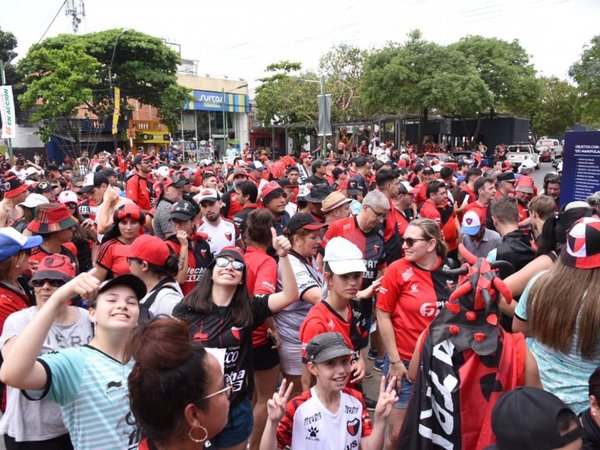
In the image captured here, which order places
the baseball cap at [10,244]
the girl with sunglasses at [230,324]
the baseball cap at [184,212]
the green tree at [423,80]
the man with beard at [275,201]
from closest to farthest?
the girl with sunglasses at [230,324]
the baseball cap at [10,244]
the baseball cap at [184,212]
the man with beard at [275,201]
the green tree at [423,80]

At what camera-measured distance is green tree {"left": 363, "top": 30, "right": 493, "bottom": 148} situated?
31.9m

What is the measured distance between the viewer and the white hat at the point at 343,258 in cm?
328

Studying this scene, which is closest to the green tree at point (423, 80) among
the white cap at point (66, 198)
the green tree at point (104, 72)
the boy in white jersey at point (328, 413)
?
the green tree at point (104, 72)

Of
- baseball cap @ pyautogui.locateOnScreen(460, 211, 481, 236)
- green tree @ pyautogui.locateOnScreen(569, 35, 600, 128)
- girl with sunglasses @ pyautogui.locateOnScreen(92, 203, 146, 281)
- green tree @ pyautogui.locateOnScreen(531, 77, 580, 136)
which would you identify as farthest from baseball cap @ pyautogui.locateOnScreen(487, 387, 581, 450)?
green tree @ pyautogui.locateOnScreen(531, 77, 580, 136)

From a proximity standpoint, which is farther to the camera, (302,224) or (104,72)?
(104,72)

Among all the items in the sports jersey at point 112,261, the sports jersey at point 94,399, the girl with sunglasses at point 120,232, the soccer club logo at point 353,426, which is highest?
the girl with sunglasses at point 120,232

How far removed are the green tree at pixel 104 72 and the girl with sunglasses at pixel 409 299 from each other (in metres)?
30.6

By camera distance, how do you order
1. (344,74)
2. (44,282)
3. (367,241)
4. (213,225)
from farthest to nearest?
(344,74) → (213,225) → (367,241) → (44,282)

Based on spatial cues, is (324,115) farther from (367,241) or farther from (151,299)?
(151,299)

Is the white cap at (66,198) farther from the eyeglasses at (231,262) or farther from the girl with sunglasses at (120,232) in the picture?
the eyeglasses at (231,262)

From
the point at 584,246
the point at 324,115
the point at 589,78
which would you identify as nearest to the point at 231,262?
the point at 584,246

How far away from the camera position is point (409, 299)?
3.66 metres

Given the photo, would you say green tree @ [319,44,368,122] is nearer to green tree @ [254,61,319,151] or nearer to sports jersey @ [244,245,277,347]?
green tree @ [254,61,319,151]

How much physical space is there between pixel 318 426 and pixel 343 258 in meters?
1.08
